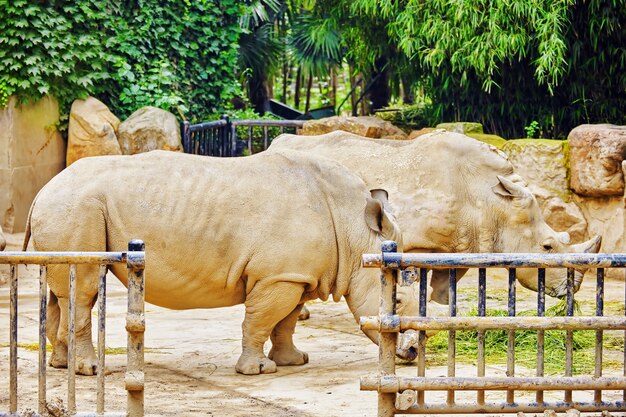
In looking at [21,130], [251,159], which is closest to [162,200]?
[251,159]

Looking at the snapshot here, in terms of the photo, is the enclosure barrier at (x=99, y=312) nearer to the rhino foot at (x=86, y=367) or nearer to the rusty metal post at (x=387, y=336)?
the rusty metal post at (x=387, y=336)

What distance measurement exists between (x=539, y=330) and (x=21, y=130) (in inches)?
413

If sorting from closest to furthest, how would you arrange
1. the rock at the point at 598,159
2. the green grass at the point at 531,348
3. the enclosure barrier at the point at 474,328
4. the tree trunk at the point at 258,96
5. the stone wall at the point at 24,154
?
the enclosure barrier at the point at 474,328
the green grass at the point at 531,348
the rock at the point at 598,159
the stone wall at the point at 24,154
the tree trunk at the point at 258,96

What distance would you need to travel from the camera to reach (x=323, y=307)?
10.8 m

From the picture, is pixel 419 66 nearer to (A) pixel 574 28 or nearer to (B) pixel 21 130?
(A) pixel 574 28

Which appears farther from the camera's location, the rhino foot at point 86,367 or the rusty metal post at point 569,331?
the rhino foot at point 86,367

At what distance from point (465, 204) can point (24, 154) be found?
7170mm

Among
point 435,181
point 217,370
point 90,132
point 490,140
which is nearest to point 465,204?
point 435,181

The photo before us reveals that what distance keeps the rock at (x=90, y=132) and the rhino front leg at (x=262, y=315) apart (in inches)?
281

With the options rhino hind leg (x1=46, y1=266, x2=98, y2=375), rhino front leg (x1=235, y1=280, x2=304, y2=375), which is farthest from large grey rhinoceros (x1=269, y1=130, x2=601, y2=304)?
rhino hind leg (x1=46, y1=266, x2=98, y2=375)

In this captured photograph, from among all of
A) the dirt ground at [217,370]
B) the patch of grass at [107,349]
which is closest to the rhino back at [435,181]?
the dirt ground at [217,370]

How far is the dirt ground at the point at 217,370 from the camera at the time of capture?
21.5 feet

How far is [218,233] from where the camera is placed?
25.1 ft

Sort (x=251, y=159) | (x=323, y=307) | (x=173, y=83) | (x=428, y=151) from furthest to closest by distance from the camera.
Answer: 1. (x=173, y=83)
2. (x=323, y=307)
3. (x=428, y=151)
4. (x=251, y=159)
